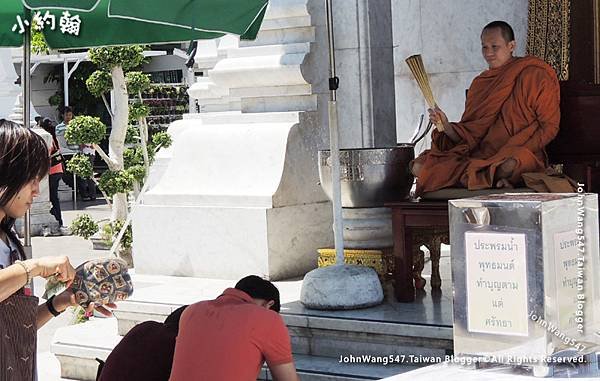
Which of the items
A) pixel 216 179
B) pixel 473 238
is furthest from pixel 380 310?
pixel 473 238

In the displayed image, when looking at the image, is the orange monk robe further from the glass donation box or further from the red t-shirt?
the glass donation box

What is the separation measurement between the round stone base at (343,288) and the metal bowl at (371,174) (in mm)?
597

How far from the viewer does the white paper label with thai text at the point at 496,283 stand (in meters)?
2.59

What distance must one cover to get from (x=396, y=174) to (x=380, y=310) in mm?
975

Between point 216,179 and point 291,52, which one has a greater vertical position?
point 291,52

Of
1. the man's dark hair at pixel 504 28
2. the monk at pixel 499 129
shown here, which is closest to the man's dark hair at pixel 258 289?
the monk at pixel 499 129

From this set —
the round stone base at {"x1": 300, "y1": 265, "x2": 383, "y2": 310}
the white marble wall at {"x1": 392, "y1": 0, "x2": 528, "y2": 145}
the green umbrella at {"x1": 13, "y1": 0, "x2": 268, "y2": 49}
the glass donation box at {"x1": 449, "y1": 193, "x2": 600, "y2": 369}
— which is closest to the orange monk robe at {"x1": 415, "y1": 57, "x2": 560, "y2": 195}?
the round stone base at {"x1": 300, "y1": 265, "x2": 383, "y2": 310}

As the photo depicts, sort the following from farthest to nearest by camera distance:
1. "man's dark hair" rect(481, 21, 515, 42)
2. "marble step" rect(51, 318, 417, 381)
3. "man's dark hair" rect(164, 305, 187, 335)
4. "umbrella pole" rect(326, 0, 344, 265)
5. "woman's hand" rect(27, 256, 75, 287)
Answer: "man's dark hair" rect(481, 21, 515, 42) < "umbrella pole" rect(326, 0, 344, 265) < "marble step" rect(51, 318, 417, 381) < "man's dark hair" rect(164, 305, 187, 335) < "woman's hand" rect(27, 256, 75, 287)

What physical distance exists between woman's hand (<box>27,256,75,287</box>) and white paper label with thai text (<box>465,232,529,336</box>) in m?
1.10

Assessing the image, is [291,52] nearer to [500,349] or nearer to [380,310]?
[380,310]

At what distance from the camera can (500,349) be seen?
104 inches

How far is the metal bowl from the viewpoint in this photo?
252 inches

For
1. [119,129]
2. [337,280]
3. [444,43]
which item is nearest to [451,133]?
[337,280]

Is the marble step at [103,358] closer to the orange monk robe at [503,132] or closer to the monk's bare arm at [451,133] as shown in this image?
the orange monk robe at [503,132]
